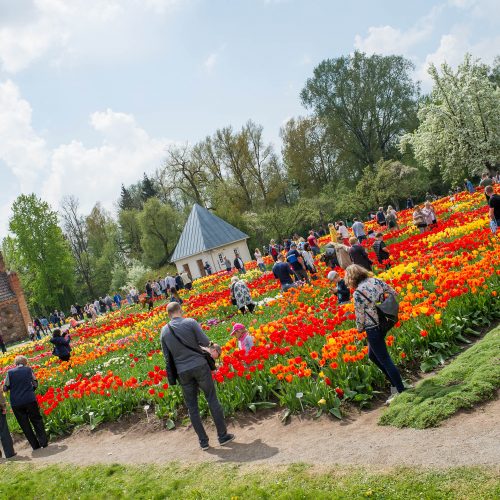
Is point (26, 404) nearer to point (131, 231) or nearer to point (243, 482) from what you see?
point (243, 482)

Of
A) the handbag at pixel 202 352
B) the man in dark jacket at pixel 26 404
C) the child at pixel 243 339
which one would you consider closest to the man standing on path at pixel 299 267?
the child at pixel 243 339

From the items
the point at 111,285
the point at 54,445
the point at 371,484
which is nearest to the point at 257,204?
the point at 111,285

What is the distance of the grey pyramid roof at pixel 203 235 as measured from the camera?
46.5 meters

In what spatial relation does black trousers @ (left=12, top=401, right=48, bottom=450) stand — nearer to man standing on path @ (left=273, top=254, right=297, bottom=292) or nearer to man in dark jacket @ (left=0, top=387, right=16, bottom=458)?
man in dark jacket @ (left=0, top=387, right=16, bottom=458)

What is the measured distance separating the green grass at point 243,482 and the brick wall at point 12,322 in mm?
40654

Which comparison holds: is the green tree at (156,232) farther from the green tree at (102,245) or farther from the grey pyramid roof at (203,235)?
the grey pyramid roof at (203,235)

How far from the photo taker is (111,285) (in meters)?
61.2

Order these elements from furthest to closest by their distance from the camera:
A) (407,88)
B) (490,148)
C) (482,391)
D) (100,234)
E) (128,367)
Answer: (100,234) → (407,88) → (490,148) → (128,367) → (482,391)

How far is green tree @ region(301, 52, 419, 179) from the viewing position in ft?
176

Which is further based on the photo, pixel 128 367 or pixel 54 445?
pixel 128 367

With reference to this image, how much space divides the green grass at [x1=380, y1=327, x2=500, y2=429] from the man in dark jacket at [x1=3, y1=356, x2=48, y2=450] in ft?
22.7

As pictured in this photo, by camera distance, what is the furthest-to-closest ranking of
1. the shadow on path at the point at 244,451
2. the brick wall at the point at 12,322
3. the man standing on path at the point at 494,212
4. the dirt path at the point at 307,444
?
the brick wall at the point at 12,322, the man standing on path at the point at 494,212, the shadow on path at the point at 244,451, the dirt path at the point at 307,444

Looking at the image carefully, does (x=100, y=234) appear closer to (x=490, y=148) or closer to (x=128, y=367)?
(x=490, y=148)

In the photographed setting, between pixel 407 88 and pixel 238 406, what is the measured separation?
53.1m
